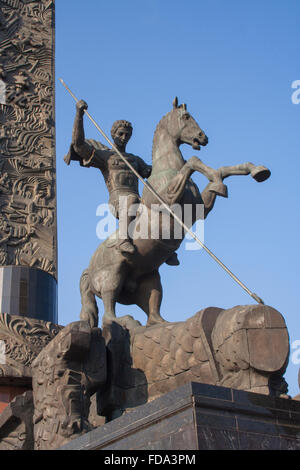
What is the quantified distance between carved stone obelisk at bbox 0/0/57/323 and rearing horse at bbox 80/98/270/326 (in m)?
2.72

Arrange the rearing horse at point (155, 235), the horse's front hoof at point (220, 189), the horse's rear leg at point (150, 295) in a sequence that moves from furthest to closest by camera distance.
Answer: the horse's rear leg at point (150, 295)
the rearing horse at point (155, 235)
the horse's front hoof at point (220, 189)

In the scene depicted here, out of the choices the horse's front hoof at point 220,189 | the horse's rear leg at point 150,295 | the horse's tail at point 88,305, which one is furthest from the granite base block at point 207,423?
the horse's tail at point 88,305

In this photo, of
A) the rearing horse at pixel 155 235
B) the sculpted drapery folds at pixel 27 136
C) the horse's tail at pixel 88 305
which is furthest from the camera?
the sculpted drapery folds at pixel 27 136

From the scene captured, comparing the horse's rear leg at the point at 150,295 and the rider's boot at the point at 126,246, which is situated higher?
the rider's boot at the point at 126,246

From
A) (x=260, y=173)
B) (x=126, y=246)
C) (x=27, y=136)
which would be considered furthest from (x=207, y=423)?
(x=27, y=136)

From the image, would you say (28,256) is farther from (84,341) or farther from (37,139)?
(84,341)

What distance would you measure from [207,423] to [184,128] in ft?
14.6

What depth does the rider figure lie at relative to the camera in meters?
10.0

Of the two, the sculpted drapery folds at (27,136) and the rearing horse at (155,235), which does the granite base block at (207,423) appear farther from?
the sculpted drapery folds at (27,136)

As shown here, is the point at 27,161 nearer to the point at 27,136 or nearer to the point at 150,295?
the point at 27,136

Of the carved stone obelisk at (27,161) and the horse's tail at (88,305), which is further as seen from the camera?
the carved stone obelisk at (27,161)

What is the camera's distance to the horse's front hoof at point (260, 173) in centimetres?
796

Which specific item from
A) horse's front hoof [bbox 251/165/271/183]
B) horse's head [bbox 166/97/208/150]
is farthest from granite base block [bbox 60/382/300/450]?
horse's head [bbox 166/97/208/150]
